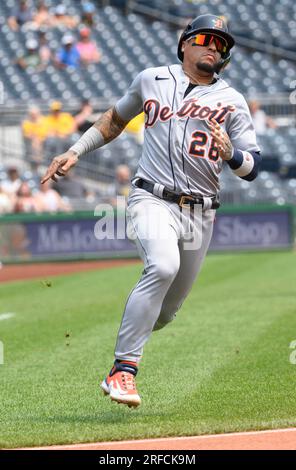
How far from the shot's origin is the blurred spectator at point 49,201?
20.0 m

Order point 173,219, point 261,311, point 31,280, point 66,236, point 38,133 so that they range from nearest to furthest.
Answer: point 173,219
point 261,311
point 31,280
point 66,236
point 38,133

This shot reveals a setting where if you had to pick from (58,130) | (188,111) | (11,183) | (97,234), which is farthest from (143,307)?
(58,130)

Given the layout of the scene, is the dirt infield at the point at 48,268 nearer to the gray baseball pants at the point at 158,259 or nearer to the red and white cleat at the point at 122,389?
the gray baseball pants at the point at 158,259

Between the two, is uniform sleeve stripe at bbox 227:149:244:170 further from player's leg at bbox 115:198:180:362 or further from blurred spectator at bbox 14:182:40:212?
blurred spectator at bbox 14:182:40:212

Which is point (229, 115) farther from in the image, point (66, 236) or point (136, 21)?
point (136, 21)

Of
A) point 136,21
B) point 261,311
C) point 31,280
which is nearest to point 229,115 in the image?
point 261,311

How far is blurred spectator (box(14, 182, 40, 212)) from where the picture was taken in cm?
1953

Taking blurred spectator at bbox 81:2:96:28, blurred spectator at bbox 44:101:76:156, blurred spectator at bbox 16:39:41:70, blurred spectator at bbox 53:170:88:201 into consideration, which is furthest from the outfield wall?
blurred spectator at bbox 81:2:96:28

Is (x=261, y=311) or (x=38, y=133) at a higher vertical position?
(x=38, y=133)

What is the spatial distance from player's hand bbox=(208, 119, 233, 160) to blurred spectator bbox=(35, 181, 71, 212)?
14767 mm

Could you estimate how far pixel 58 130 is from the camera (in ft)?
71.4

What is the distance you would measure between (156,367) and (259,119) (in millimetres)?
16190

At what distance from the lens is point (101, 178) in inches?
882

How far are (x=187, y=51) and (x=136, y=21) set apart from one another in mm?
23148
